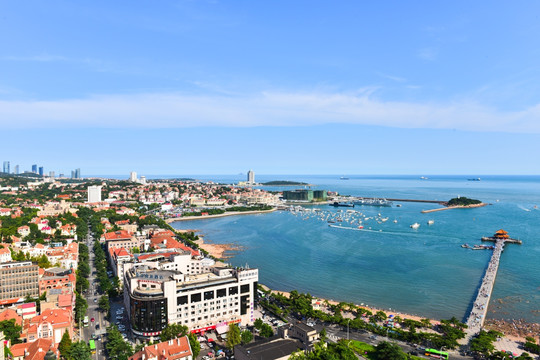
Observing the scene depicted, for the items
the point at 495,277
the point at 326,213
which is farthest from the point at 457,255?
the point at 326,213

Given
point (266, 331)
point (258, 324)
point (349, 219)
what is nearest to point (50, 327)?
point (258, 324)

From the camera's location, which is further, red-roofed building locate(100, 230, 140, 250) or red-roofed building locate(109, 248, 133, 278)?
red-roofed building locate(100, 230, 140, 250)

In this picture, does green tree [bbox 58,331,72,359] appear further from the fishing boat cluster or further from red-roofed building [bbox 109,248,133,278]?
the fishing boat cluster

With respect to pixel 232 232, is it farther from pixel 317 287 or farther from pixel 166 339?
pixel 166 339

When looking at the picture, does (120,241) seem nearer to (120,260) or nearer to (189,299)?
(120,260)

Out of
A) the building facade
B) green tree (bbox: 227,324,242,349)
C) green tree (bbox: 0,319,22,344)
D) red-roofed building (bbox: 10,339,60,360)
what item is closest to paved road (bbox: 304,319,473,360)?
green tree (bbox: 227,324,242,349)

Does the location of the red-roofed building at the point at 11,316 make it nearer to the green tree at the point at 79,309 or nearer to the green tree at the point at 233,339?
the green tree at the point at 79,309
